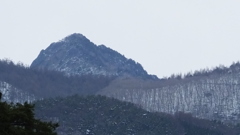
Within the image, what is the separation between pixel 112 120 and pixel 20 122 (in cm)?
11624

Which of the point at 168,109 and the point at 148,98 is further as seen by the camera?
the point at 148,98

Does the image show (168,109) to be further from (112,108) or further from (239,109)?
(112,108)

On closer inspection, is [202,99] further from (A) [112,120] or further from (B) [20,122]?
(B) [20,122]

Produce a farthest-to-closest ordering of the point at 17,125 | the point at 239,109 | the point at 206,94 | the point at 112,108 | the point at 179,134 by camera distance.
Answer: the point at 206,94 < the point at 239,109 < the point at 112,108 < the point at 179,134 < the point at 17,125

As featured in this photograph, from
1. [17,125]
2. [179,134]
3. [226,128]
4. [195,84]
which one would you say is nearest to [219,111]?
[195,84]

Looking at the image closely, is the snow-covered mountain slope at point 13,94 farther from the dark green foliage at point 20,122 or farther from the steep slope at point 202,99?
the dark green foliage at point 20,122

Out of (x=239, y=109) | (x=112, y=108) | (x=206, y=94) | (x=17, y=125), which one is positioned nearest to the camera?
(x=17, y=125)

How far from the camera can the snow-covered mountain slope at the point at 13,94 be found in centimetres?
18050

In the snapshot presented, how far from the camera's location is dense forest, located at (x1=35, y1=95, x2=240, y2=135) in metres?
138

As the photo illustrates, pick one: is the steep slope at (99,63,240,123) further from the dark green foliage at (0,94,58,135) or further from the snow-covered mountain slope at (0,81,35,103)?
the dark green foliage at (0,94,58,135)

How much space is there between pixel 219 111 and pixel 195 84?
19.6m

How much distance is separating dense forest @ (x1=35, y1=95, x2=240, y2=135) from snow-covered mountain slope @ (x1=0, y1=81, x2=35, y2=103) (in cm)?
3138

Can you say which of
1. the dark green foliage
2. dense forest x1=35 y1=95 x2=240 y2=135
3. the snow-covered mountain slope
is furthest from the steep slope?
the dark green foliage

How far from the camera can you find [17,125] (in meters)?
26.6
